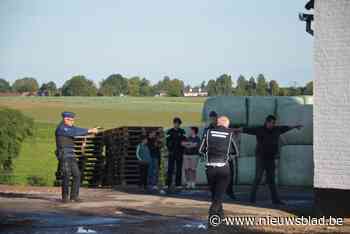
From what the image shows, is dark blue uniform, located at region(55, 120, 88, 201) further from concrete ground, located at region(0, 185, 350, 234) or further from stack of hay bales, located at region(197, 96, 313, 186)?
stack of hay bales, located at region(197, 96, 313, 186)

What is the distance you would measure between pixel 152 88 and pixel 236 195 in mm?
75082

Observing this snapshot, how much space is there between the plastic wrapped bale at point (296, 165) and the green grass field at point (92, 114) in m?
18.6

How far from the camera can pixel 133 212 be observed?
1320cm

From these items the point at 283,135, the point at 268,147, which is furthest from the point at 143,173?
the point at 268,147

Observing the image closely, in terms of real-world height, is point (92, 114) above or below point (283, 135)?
above

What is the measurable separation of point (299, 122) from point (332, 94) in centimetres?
697

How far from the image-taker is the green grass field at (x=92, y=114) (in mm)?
40438

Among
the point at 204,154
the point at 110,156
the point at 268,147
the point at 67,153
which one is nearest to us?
the point at 204,154

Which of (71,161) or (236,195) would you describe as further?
(236,195)

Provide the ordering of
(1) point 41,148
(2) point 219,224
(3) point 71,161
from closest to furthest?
(2) point 219,224
(3) point 71,161
(1) point 41,148

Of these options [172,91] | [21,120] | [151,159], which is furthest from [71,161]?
[172,91]

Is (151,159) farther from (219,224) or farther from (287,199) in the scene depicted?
(219,224)

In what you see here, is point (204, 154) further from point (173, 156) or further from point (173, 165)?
point (173, 165)

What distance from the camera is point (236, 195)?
16.8 metres
